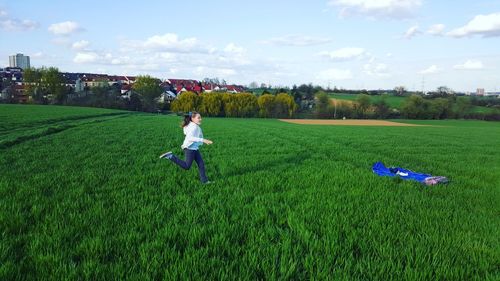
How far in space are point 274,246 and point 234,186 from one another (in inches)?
131

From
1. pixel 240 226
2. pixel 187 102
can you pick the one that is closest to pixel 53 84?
pixel 187 102

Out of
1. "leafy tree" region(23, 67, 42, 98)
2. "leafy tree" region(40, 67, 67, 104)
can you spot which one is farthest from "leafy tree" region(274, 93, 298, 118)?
"leafy tree" region(23, 67, 42, 98)

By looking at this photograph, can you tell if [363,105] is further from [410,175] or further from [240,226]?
[240,226]

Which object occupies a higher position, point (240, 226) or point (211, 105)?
point (211, 105)

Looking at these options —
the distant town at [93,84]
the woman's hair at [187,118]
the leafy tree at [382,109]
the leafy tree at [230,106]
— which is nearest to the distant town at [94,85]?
the distant town at [93,84]

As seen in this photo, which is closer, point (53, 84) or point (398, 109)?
point (398, 109)

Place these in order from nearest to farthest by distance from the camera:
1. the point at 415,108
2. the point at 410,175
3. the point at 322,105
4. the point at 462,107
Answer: the point at 410,175
the point at 415,108
the point at 322,105
the point at 462,107

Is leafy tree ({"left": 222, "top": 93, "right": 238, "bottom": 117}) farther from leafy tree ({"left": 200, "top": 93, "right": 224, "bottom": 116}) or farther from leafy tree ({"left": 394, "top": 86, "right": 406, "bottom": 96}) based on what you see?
leafy tree ({"left": 394, "top": 86, "right": 406, "bottom": 96})

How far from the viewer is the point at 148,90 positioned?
88.2 metres

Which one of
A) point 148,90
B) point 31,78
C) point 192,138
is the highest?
point 31,78

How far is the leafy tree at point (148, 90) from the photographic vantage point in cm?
8325

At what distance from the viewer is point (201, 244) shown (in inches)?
169

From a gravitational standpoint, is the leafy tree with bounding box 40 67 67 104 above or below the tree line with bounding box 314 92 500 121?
above

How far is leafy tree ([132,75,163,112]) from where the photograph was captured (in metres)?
83.2
